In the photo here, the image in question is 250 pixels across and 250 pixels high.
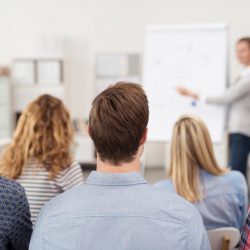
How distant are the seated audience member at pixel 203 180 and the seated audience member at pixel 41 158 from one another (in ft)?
1.50

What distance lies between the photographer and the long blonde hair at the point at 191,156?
1636 millimetres

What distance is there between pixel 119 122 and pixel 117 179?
0.14 meters

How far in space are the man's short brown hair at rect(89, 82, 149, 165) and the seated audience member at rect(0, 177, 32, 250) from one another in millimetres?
330

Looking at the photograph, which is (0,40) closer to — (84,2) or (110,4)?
(84,2)

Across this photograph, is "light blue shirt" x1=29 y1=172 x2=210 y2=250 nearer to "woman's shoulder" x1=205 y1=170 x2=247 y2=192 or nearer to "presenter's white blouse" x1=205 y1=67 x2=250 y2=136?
"woman's shoulder" x1=205 y1=170 x2=247 y2=192

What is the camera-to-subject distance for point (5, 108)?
A: 5.24m

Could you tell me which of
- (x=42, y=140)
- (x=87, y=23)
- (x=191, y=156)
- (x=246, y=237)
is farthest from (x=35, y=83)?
(x=246, y=237)

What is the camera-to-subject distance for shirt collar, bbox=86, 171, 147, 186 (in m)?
0.91

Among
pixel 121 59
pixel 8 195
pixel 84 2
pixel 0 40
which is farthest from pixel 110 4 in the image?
pixel 8 195

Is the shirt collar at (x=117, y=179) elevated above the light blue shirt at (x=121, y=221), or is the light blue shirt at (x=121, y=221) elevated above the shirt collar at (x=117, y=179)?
the shirt collar at (x=117, y=179)

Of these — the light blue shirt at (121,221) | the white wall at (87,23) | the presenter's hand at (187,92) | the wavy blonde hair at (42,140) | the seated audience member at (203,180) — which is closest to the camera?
the light blue shirt at (121,221)

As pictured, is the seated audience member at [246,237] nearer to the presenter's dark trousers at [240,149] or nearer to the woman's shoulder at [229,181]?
the woman's shoulder at [229,181]

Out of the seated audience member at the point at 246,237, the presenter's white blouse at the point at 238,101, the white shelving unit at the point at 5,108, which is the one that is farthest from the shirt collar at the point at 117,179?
the white shelving unit at the point at 5,108

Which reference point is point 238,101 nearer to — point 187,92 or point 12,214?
point 187,92
